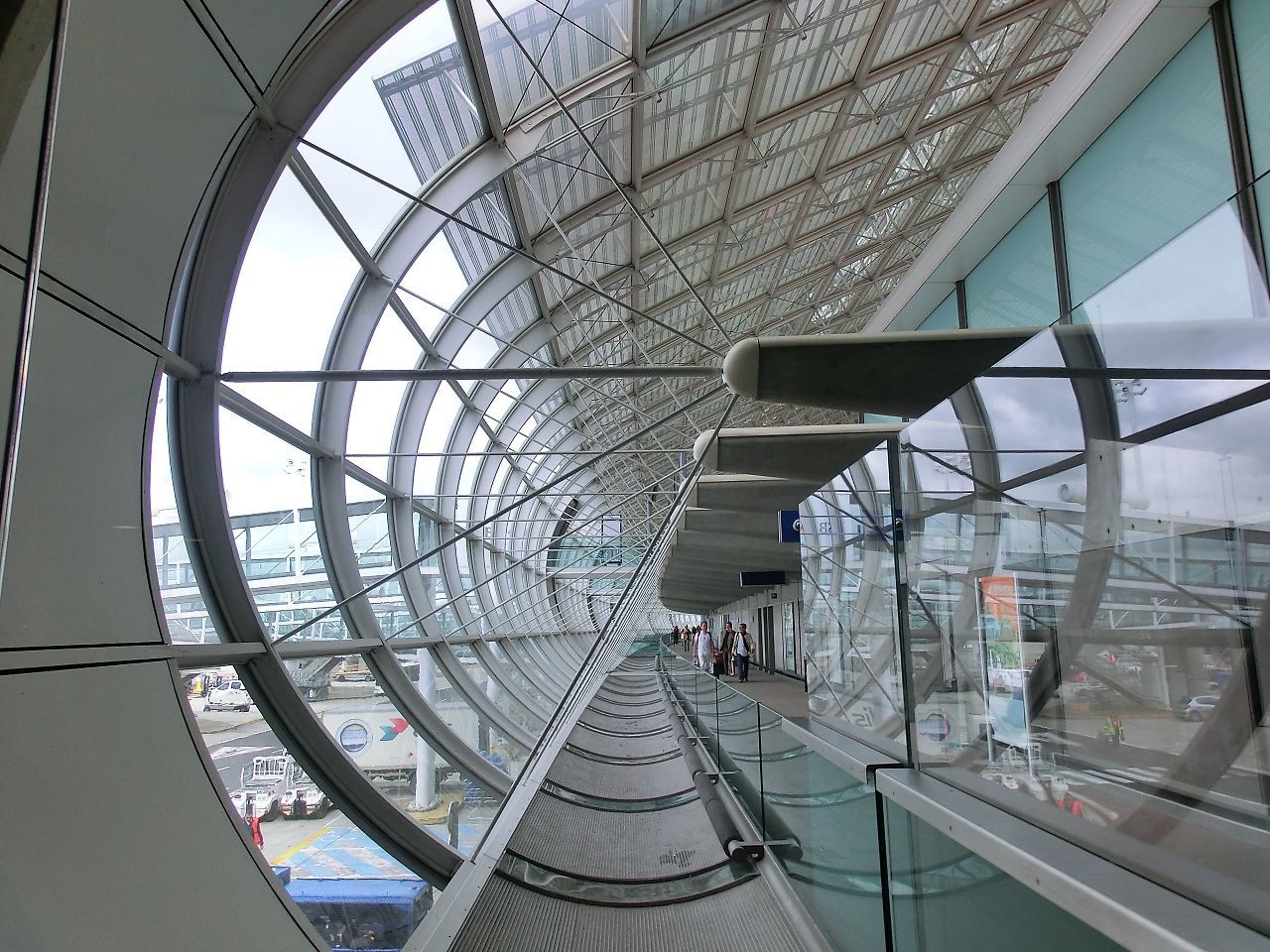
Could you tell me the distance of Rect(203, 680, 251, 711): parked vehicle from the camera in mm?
4129

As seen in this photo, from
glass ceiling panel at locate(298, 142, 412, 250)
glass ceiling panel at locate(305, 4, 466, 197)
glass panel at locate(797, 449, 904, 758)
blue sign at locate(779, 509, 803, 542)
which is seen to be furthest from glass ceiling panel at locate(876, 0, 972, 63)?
glass panel at locate(797, 449, 904, 758)

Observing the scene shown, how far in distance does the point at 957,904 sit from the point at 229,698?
380cm

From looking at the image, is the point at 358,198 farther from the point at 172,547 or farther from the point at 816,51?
the point at 816,51

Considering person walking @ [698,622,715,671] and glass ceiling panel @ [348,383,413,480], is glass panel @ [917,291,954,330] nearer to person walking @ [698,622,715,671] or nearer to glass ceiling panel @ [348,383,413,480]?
glass ceiling panel @ [348,383,413,480]

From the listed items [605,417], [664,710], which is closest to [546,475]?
[605,417]

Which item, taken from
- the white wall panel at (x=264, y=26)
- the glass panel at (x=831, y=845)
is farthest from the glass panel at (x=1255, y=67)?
the white wall panel at (x=264, y=26)

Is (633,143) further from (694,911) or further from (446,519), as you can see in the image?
(694,911)

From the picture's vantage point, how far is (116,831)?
8.23 ft

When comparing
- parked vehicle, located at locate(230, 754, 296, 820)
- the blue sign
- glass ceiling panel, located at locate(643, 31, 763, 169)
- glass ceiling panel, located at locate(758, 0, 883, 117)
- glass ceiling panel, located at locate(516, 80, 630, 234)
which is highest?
glass ceiling panel, located at locate(758, 0, 883, 117)

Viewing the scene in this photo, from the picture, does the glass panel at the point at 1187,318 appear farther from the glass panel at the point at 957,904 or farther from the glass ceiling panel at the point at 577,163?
the glass ceiling panel at the point at 577,163

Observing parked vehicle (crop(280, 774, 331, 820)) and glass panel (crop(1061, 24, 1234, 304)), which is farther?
parked vehicle (crop(280, 774, 331, 820))

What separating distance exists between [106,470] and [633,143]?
8.73 m

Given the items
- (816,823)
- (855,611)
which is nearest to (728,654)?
(855,611)

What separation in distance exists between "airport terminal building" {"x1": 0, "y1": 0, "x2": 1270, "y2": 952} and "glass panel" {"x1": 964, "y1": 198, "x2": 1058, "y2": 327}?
0.04m
